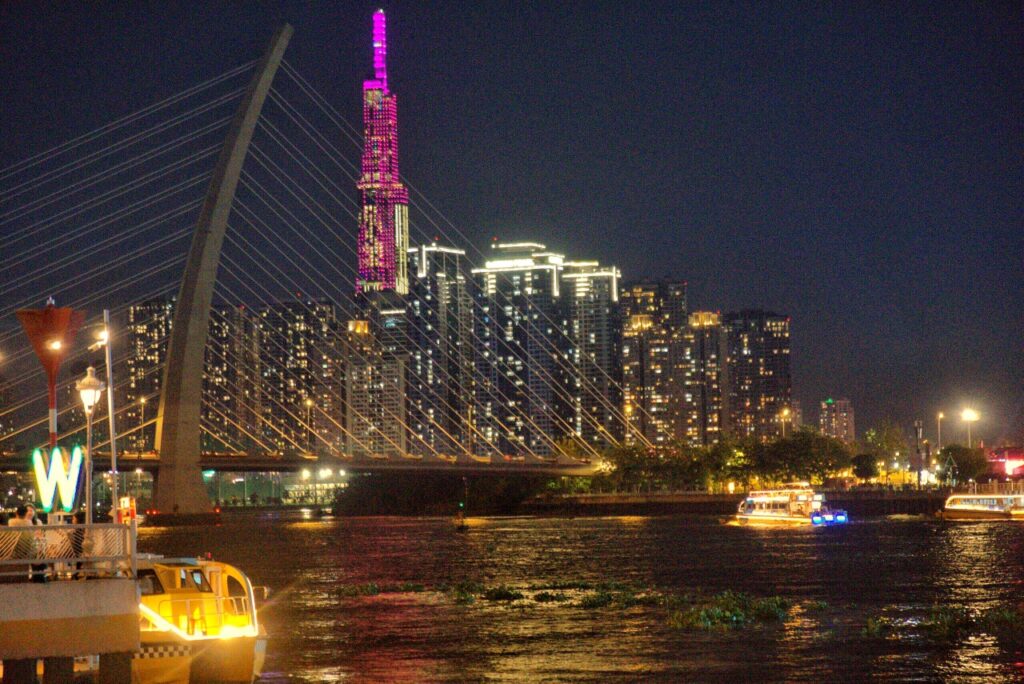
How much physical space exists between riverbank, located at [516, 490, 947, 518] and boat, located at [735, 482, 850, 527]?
56.8ft

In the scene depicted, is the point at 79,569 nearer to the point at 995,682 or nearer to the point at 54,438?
the point at 54,438

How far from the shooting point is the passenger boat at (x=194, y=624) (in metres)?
17.1

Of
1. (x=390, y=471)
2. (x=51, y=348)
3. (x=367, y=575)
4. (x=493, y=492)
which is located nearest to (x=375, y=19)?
(x=493, y=492)

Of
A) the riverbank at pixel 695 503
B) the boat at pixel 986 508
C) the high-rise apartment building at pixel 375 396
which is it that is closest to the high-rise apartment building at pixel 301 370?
the high-rise apartment building at pixel 375 396

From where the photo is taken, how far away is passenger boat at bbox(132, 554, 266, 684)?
17094mm

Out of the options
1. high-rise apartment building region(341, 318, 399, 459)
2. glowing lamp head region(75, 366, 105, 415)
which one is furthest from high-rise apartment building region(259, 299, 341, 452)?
glowing lamp head region(75, 366, 105, 415)

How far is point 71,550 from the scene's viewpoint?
14.0m

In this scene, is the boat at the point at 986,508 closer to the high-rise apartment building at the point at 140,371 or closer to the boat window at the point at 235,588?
the high-rise apartment building at the point at 140,371

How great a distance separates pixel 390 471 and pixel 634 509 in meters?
29.1

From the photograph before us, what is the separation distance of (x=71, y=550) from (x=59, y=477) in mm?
7529

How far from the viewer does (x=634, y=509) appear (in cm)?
11462

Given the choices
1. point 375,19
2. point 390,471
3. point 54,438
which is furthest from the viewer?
point 375,19

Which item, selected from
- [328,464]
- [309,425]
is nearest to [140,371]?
[309,425]

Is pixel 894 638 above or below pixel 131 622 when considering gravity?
below
